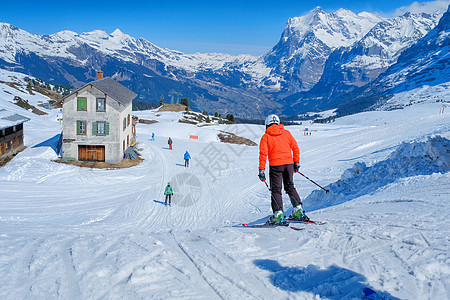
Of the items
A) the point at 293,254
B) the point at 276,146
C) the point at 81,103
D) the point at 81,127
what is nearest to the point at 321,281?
the point at 293,254

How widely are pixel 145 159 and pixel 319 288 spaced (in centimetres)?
3282

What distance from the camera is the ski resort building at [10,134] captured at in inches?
1195

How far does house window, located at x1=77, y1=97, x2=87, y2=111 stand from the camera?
106ft

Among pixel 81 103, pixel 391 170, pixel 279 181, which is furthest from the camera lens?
pixel 81 103

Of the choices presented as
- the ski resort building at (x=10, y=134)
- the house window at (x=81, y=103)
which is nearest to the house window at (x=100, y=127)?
the house window at (x=81, y=103)

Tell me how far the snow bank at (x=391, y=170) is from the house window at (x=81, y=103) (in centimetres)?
2680

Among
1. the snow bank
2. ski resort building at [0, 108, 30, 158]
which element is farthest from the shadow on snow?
ski resort building at [0, 108, 30, 158]

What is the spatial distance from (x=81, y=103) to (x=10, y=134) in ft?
26.1

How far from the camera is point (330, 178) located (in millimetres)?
21703

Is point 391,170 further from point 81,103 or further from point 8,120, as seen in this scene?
point 8,120

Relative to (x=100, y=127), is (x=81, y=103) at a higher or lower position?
higher

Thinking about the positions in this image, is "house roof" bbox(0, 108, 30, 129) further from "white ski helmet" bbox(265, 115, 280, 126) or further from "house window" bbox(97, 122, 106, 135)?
"white ski helmet" bbox(265, 115, 280, 126)

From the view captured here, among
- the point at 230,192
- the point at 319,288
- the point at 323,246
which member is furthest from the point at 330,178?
the point at 319,288

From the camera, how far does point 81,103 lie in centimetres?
3231
